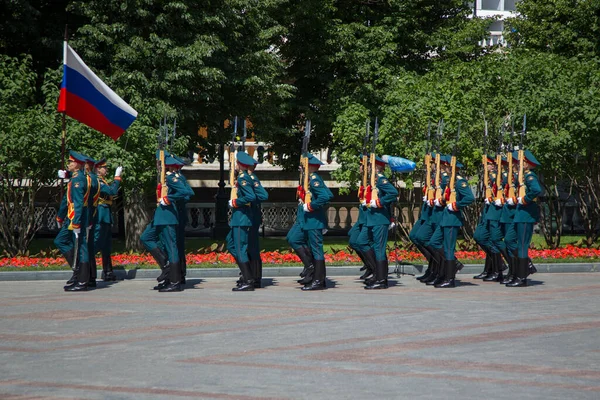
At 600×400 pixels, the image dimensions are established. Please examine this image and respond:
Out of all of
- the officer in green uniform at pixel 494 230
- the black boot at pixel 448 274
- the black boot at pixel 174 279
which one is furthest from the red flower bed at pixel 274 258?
the black boot at pixel 174 279

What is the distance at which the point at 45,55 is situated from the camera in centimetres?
2442

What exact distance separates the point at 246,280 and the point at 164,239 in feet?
4.42

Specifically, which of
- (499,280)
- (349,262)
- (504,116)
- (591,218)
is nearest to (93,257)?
(349,262)

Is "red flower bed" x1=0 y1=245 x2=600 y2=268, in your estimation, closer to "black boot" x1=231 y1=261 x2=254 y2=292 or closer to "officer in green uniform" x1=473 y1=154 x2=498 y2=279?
"officer in green uniform" x1=473 y1=154 x2=498 y2=279

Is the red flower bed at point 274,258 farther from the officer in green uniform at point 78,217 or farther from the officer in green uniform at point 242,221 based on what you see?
the officer in green uniform at point 242,221

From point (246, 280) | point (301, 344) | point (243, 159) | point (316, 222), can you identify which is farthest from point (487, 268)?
point (301, 344)

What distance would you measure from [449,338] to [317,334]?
135 cm

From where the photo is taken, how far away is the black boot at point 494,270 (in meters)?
16.8

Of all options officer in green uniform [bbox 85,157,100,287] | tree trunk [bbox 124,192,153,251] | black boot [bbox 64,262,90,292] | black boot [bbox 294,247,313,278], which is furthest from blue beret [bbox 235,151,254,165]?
tree trunk [bbox 124,192,153,251]

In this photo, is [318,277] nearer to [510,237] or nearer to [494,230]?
[510,237]

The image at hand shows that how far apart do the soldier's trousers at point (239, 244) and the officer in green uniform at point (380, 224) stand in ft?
6.10

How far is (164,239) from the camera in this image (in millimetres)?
15445

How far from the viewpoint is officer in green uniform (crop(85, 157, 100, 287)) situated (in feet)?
50.8

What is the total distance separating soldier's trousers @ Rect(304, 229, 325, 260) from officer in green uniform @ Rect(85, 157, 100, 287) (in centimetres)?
313
